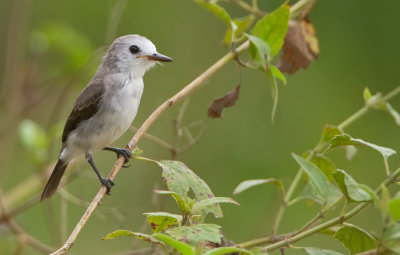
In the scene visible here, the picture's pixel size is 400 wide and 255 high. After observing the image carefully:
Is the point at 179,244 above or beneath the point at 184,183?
above

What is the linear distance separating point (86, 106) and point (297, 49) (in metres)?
1.75

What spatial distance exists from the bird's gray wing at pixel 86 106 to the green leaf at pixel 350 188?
2.53 m

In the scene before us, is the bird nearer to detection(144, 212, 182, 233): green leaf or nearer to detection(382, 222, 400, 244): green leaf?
detection(144, 212, 182, 233): green leaf

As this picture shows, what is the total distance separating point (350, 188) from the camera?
1923mm

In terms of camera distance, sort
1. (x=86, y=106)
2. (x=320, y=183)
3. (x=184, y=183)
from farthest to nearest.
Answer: (x=86, y=106) < (x=184, y=183) < (x=320, y=183)

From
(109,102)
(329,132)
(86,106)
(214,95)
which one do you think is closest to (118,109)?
(109,102)

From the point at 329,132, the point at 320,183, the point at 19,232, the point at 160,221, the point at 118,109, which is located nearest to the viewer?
the point at 160,221

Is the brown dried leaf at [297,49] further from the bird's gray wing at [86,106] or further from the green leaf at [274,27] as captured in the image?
the bird's gray wing at [86,106]

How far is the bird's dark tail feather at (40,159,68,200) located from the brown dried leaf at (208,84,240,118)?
143 cm

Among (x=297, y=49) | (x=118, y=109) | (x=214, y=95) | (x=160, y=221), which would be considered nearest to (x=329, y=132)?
(x=297, y=49)

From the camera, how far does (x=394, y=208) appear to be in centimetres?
163

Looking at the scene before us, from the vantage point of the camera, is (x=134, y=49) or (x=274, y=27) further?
(x=134, y=49)

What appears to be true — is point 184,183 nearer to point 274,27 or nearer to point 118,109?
point 274,27

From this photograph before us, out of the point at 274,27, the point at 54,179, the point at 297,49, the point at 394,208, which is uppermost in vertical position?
the point at 274,27
